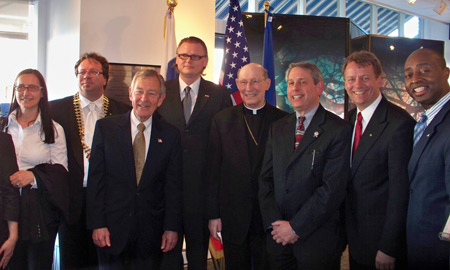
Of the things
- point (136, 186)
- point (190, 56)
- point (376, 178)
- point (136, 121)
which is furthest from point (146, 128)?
point (376, 178)

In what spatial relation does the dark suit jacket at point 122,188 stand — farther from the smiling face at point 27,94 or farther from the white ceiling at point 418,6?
the white ceiling at point 418,6

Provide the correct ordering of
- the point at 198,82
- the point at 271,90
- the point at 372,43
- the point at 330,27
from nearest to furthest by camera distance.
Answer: the point at 198,82 → the point at 271,90 → the point at 330,27 → the point at 372,43

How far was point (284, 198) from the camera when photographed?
245 centimetres

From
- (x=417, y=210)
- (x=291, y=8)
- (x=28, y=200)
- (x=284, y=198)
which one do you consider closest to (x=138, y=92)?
(x=28, y=200)

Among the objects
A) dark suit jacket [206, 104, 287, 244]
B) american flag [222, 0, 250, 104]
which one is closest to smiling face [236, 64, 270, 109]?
dark suit jacket [206, 104, 287, 244]

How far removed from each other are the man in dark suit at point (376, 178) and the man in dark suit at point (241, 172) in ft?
2.01

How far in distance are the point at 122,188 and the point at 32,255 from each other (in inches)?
27.5

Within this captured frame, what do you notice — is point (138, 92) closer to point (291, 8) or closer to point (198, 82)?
point (198, 82)

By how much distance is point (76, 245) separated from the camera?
2.85 meters

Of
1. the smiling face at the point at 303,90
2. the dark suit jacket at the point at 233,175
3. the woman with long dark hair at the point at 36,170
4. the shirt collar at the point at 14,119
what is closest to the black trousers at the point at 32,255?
the woman with long dark hair at the point at 36,170

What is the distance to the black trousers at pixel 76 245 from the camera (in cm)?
283

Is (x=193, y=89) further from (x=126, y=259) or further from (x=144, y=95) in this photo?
(x=126, y=259)

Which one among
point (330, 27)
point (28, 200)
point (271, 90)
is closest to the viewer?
point (28, 200)

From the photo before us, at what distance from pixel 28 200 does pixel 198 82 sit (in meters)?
1.45
